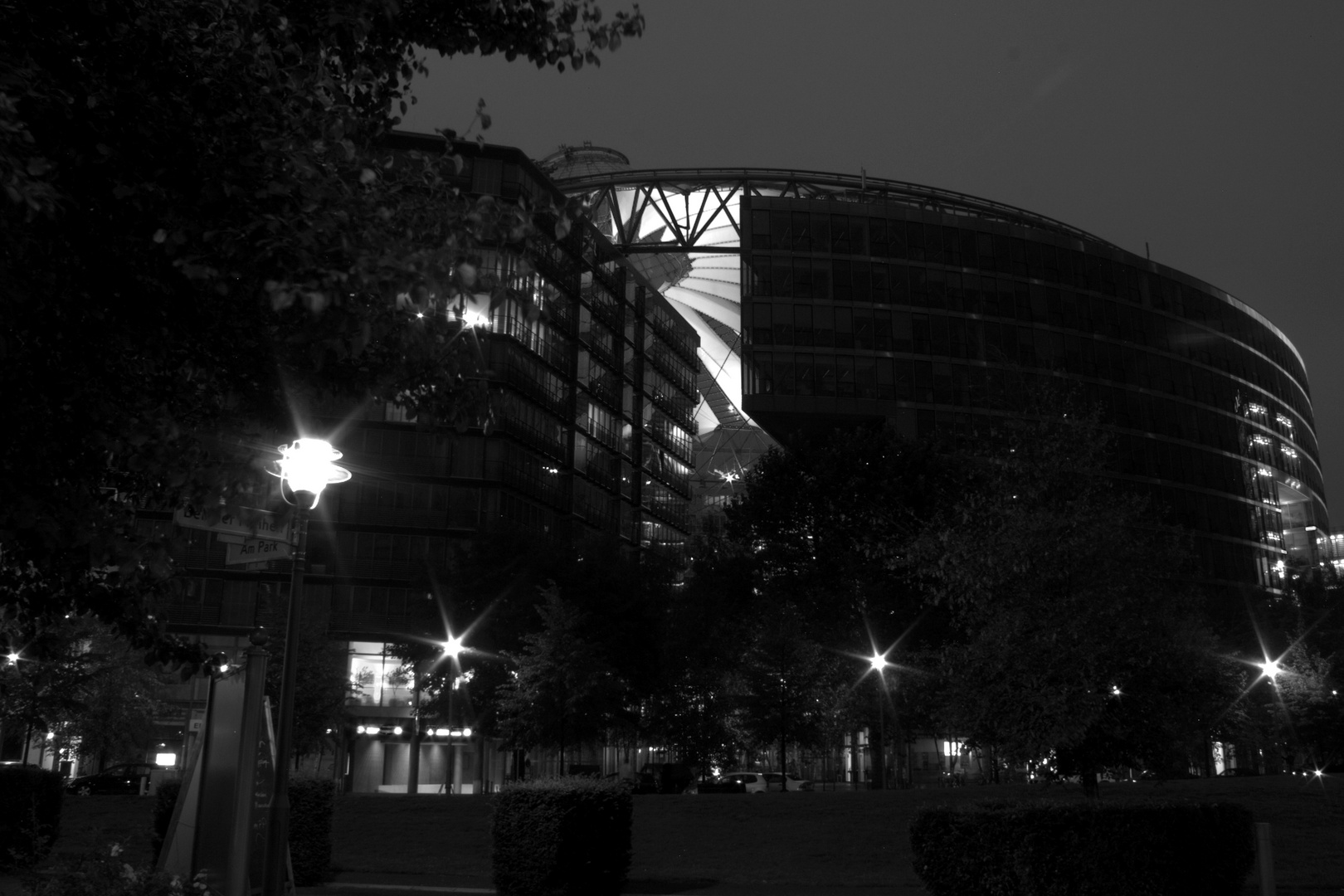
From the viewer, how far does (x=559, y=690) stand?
43.9 m

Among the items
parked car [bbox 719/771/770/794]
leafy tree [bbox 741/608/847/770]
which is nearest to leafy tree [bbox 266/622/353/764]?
leafy tree [bbox 741/608/847/770]

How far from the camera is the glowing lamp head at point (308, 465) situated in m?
11.5

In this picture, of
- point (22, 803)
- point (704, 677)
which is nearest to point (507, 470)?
point (704, 677)

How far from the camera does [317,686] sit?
49219 millimetres

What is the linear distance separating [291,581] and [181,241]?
18.4 ft

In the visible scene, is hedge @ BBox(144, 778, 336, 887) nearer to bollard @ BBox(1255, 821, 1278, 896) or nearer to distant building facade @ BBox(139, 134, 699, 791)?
bollard @ BBox(1255, 821, 1278, 896)

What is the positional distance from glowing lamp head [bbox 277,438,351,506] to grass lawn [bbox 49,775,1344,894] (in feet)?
42.7

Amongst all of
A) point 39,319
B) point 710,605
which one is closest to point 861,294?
point 710,605

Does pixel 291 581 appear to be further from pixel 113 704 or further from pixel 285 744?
pixel 113 704

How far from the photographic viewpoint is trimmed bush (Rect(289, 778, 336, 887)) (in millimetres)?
21719

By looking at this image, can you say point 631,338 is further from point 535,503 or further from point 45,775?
point 45,775

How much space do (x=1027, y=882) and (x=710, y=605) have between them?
37.1m

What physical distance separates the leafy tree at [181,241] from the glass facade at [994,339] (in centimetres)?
6513

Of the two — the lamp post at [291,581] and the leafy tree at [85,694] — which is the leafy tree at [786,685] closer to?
the leafy tree at [85,694]
